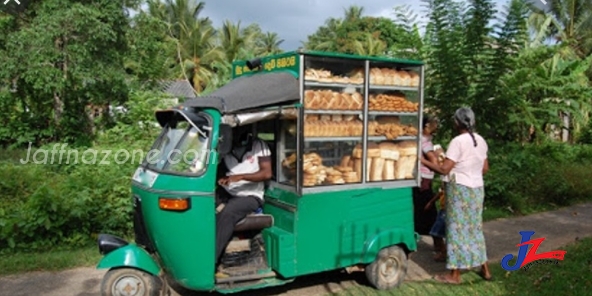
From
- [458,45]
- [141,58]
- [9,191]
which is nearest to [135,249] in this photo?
[9,191]

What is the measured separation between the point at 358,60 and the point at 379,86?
1.16 feet

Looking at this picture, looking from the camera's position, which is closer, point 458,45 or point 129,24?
point 458,45

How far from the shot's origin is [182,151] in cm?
422

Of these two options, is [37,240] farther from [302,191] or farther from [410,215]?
[410,215]

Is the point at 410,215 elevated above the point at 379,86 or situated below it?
below

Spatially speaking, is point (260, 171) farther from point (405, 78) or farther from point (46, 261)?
point (46, 261)

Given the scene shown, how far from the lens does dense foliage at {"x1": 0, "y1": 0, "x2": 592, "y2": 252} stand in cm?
713

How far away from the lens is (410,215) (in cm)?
506

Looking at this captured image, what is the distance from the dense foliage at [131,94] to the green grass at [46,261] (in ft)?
1.19

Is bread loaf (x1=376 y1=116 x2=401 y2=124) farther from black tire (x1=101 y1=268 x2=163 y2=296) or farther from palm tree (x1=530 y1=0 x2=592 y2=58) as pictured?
palm tree (x1=530 y1=0 x2=592 y2=58)

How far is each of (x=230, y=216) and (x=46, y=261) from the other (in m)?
2.59

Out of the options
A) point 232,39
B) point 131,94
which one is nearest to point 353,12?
point 232,39

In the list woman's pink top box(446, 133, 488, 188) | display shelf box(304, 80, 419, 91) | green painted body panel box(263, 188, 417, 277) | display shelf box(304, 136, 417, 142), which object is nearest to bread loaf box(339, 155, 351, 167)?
display shelf box(304, 136, 417, 142)

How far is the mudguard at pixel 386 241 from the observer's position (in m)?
4.76
